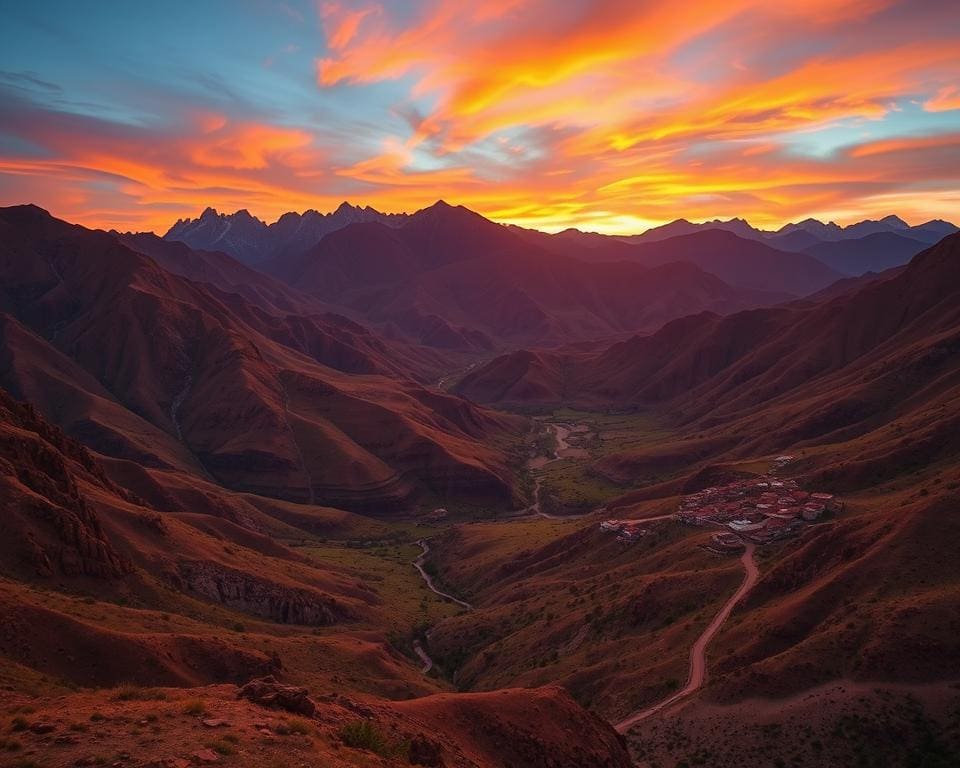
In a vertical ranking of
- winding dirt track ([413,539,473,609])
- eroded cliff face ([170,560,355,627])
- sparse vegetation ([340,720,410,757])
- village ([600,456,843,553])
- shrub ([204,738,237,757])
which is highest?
shrub ([204,738,237,757])

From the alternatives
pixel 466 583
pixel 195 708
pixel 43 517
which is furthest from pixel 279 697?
pixel 466 583

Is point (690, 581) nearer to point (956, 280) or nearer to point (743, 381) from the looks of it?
point (956, 280)

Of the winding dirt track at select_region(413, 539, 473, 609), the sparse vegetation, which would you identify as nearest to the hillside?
the winding dirt track at select_region(413, 539, 473, 609)

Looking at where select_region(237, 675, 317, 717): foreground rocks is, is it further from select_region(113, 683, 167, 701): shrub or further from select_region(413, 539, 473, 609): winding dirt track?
select_region(413, 539, 473, 609): winding dirt track

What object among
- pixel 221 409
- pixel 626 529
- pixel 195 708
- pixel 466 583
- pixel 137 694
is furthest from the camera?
pixel 221 409

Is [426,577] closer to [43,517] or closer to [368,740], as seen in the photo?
[43,517]

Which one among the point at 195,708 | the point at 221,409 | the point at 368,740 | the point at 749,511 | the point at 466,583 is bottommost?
the point at 466,583
